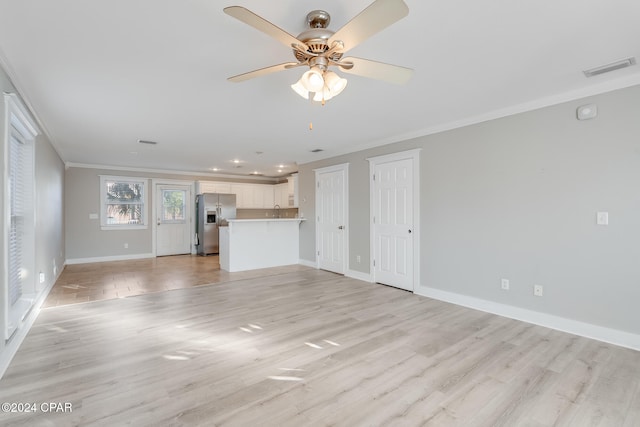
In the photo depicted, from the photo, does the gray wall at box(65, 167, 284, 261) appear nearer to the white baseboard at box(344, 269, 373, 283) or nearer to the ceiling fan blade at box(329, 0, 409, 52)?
the white baseboard at box(344, 269, 373, 283)

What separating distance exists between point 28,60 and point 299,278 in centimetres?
426

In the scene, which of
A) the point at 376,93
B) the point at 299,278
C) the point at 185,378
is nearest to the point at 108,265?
the point at 299,278

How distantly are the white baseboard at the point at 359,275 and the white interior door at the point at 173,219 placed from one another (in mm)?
5116

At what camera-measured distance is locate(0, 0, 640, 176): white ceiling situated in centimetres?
176

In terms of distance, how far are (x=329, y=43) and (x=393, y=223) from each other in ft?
11.0

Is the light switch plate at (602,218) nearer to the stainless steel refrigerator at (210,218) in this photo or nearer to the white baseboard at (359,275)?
the white baseboard at (359,275)

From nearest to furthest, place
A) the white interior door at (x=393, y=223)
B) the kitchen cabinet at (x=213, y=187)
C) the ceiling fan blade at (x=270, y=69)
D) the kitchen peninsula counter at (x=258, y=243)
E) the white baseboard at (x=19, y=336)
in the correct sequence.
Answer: the ceiling fan blade at (x=270, y=69) < the white baseboard at (x=19, y=336) < the white interior door at (x=393, y=223) < the kitchen peninsula counter at (x=258, y=243) < the kitchen cabinet at (x=213, y=187)

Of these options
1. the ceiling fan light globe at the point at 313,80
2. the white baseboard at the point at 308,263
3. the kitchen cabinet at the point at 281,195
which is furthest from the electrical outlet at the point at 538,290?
the kitchen cabinet at the point at 281,195

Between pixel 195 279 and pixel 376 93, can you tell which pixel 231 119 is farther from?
pixel 195 279

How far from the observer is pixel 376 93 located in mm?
2982

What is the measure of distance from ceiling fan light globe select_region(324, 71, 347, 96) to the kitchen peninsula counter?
4367mm

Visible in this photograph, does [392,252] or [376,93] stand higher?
[376,93]

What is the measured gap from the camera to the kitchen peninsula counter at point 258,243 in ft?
19.4

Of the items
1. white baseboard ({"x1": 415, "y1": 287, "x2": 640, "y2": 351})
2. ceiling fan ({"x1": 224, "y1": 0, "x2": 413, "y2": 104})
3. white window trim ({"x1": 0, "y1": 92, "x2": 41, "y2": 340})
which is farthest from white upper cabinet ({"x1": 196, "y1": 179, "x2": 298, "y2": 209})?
ceiling fan ({"x1": 224, "y1": 0, "x2": 413, "y2": 104})
